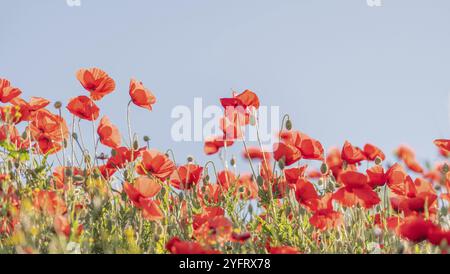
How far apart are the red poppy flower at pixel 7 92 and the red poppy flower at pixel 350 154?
1.60 meters

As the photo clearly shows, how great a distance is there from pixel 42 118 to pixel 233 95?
99 centimetres

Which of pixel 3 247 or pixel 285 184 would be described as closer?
pixel 3 247

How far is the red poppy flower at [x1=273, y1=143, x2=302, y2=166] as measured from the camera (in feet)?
10.3

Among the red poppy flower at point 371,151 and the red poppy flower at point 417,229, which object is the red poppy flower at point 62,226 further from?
the red poppy flower at point 371,151

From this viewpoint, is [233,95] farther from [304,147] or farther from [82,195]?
[82,195]

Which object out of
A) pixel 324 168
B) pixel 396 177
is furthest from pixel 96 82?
pixel 396 177

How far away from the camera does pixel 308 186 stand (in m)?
3.02

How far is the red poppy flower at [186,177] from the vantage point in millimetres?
3291

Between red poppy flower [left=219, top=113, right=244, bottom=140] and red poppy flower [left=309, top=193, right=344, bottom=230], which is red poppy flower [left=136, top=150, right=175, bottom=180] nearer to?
red poppy flower [left=219, top=113, right=244, bottom=140]

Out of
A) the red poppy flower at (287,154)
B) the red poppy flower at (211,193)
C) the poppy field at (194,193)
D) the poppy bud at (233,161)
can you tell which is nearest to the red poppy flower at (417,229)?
the poppy field at (194,193)

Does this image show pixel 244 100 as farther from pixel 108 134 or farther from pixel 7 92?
pixel 7 92

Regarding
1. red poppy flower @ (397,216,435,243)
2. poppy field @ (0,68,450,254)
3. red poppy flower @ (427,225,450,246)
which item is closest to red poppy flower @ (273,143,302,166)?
poppy field @ (0,68,450,254)
